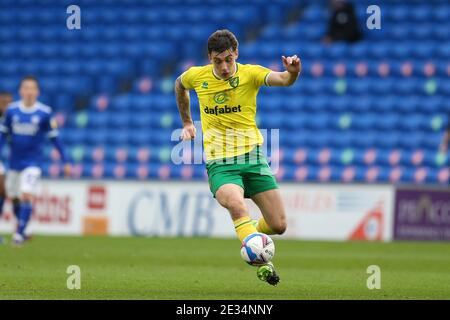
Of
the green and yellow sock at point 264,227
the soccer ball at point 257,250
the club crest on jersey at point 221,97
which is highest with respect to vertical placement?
the club crest on jersey at point 221,97

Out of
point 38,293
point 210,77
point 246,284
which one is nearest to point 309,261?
point 246,284

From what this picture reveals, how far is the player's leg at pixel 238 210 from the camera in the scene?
858cm

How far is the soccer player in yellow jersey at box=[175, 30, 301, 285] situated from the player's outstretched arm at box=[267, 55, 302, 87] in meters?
0.07

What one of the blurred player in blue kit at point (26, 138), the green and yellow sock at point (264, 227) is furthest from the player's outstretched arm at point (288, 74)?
the blurred player in blue kit at point (26, 138)

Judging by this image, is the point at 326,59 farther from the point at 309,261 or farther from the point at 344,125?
the point at 309,261

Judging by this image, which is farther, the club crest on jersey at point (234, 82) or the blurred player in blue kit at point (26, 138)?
the blurred player in blue kit at point (26, 138)

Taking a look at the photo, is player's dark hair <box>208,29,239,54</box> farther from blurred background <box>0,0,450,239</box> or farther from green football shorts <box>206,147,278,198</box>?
blurred background <box>0,0,450,239</box>

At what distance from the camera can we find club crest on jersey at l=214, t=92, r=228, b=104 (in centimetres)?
899

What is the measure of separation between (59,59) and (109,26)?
1.34 meters

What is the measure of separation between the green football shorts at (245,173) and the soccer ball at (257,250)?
2.39 feet

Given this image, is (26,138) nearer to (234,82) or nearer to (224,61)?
(234,82)

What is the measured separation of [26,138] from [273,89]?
8.09 meters

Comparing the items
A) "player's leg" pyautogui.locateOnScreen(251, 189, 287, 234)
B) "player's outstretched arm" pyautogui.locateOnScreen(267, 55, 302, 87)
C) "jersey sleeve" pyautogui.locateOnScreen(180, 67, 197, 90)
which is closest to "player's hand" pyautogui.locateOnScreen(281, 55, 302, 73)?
"player's outstretched arm" pyautogui.locateOnScreen(267, 55, 302, 87)

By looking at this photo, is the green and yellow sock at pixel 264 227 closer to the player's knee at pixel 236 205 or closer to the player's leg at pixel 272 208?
the player's leg at pixel 272 208
